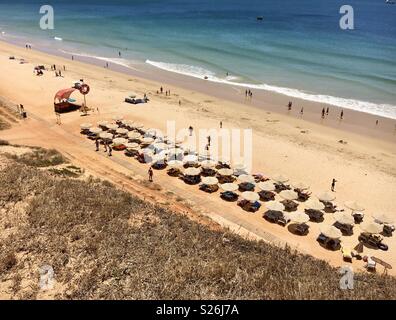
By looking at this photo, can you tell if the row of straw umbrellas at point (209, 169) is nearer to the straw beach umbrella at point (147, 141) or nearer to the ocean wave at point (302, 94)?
the straw beach umbrella at point (147, 141)

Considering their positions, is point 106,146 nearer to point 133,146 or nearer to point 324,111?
point 133,146

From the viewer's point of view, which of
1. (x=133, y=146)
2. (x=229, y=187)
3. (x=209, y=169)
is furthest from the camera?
(x=133, y=146)

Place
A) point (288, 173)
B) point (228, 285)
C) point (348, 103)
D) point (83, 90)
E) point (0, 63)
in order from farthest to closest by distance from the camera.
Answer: point (0, 63), point (348, 103), point (83, 90), point (288, 173), point (228, 285)

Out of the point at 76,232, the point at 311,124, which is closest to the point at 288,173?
the point at 311,124

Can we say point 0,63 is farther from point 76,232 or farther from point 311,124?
point 76,232

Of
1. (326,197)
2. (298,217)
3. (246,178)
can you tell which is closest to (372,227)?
(326,197)
